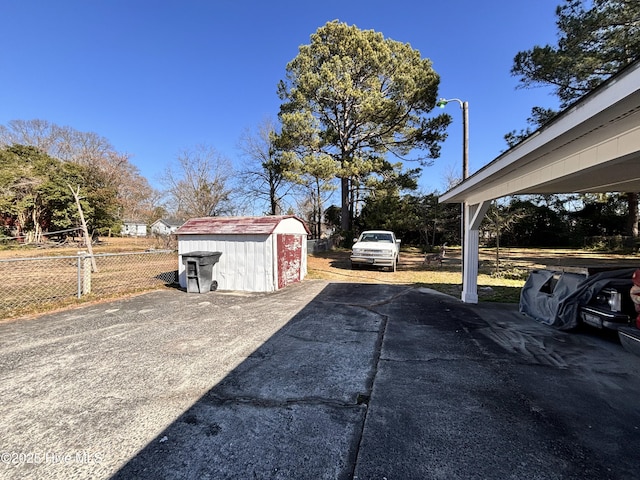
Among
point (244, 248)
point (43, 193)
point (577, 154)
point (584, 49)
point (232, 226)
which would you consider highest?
point (584, 49)

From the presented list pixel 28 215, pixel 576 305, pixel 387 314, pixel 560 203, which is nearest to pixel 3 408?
pixel 387 314

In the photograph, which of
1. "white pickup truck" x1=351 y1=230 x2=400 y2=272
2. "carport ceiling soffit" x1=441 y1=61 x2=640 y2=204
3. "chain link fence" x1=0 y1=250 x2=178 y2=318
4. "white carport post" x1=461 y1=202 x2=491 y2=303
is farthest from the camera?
"white pickup truck" x1=351 y1=230 x2=400 y2=272

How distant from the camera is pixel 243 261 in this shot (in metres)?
8.25

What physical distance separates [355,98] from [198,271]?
47.7 ft

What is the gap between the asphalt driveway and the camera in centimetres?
197

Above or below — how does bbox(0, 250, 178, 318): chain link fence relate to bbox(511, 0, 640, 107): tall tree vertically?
below

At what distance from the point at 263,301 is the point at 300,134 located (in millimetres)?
13014

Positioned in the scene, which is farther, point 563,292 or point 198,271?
point 198,271

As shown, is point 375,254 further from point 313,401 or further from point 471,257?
point 313,401

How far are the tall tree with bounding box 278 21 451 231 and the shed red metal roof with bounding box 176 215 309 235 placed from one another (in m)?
9.40

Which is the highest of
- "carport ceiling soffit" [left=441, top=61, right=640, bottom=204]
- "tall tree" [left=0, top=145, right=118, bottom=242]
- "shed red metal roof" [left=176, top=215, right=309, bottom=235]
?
"tall tree" [left=0, top=145, right=118, bottom=242]

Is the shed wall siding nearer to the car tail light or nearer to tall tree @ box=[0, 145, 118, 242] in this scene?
the car tail light

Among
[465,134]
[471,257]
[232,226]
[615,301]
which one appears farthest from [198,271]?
[465,134]

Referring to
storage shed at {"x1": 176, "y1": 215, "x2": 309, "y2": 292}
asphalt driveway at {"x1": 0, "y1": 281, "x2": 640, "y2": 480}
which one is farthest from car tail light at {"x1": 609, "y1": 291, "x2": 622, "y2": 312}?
storage shed at {"x1": 176, "y1": 215, "x2": 309, "y2": 292}
